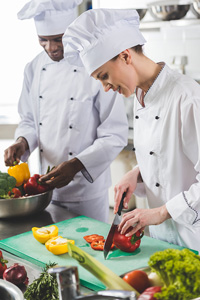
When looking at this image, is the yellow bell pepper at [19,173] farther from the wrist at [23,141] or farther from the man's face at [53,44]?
the man's face at [53,44]

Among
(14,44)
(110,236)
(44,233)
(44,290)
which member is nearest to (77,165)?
(44,233)

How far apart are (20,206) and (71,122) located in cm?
54

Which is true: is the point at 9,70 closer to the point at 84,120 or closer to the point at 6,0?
the point at 6,0

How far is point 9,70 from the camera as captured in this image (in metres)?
4.65

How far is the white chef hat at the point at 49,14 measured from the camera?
2.13 metres

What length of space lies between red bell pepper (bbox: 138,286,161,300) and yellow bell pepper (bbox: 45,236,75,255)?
2.13 ft

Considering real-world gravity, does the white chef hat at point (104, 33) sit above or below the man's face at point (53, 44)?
above

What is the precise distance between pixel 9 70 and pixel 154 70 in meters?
3.22

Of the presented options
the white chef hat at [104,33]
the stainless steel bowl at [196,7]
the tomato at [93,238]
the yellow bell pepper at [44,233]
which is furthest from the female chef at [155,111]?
the stainless steel bowl at [196,7]

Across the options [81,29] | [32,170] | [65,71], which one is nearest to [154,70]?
[81,29]

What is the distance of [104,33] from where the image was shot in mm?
1591

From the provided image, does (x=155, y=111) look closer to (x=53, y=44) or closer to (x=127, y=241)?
(x=127, y=241)

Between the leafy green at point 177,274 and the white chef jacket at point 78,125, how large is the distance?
1.20m

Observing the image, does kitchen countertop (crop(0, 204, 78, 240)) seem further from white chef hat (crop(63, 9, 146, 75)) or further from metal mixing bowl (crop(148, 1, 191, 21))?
metal mixing bowl (crop(148, 1, 191, 21))
